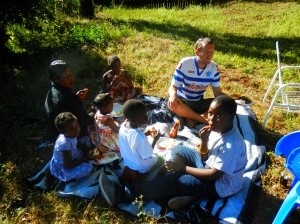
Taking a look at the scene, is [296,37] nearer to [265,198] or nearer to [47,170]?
[265,198]

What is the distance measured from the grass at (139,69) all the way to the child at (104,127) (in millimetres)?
761

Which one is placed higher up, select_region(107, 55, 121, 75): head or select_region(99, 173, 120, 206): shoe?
select_region(107, 55, 121, 75): head

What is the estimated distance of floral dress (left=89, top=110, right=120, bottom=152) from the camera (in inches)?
147

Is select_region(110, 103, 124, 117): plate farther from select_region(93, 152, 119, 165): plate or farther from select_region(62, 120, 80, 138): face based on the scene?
select_region(62, 120, 80, 138): face

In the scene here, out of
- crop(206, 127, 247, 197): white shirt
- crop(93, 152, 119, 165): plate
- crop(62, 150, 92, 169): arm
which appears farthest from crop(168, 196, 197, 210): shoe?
crop(62, 150, 92, 169): arm

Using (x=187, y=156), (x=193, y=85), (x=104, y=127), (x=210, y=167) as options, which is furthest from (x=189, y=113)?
(x=210, y=167)

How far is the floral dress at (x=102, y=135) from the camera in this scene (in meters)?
3.74

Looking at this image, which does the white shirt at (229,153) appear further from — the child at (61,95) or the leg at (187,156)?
the child at (61,95)

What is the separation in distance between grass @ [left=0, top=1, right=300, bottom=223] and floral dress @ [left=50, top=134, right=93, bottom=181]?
0.26 meters

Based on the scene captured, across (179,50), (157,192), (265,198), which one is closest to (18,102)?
(157,192)

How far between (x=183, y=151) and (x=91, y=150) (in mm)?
1209

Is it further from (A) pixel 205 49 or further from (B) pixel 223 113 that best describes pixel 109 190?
(A) pixel 205 49

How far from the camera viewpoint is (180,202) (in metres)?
2.94

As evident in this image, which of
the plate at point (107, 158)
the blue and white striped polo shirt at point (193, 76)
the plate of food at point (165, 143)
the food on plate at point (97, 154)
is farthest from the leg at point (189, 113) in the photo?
the food on plate at point (97, 154)
